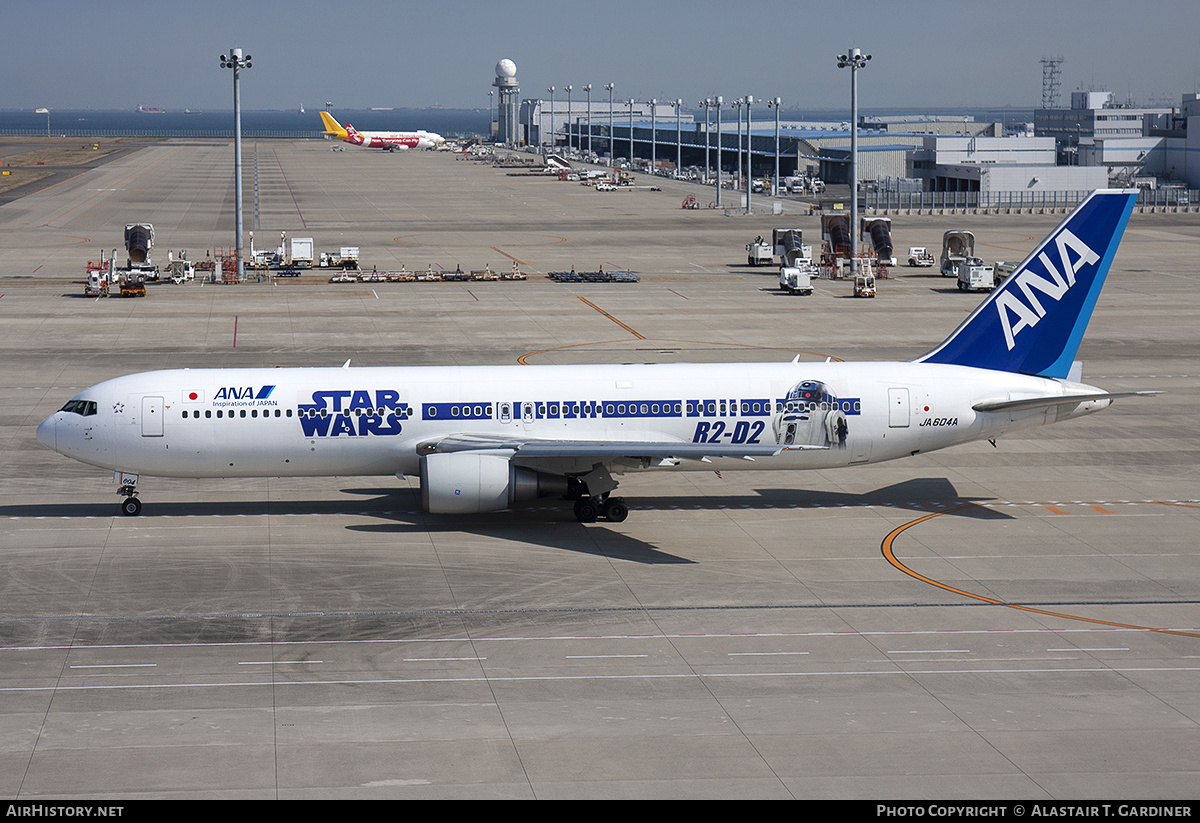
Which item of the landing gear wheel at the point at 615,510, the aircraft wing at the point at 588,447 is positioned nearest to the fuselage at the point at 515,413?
the aircraft wing at the point at 588,447

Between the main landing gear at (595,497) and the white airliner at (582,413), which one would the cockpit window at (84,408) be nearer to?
the white airliner at (582,413)

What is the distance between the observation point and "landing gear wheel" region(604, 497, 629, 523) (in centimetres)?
3809

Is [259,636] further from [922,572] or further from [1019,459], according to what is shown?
[1019,459]

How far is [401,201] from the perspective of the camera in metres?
171

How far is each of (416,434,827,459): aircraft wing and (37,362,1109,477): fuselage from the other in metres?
0.41

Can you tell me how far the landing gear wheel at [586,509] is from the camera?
37.9 metres

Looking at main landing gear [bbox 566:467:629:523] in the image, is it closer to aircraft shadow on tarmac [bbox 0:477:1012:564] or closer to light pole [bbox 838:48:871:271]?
aircraft shadow on tarmac [bbox 0:477:1012:564]

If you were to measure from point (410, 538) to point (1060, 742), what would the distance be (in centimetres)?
1947

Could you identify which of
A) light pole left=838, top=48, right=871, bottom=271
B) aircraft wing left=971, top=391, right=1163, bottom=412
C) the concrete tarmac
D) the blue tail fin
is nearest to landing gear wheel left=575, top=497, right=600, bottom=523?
the concrete tarmac

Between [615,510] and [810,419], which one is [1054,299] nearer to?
[810,419]

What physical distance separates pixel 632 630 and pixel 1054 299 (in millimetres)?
19211

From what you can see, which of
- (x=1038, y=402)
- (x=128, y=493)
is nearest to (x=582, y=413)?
(x=1038, y=402)

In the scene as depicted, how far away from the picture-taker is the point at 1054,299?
39.8m

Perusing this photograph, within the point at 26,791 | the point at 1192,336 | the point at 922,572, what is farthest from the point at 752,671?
the point at 1192,336
